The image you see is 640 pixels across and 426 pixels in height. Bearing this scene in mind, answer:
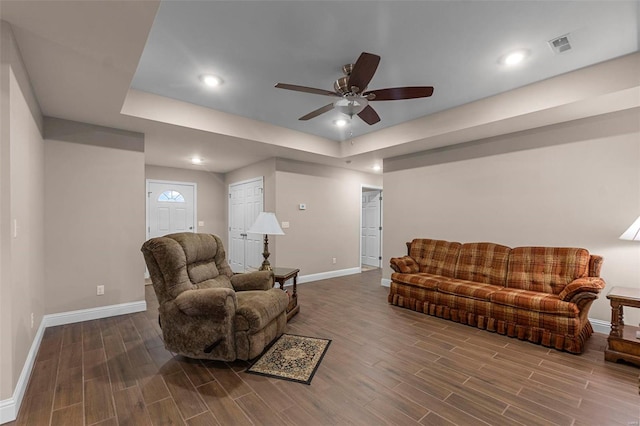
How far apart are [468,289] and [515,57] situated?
8.28 ft

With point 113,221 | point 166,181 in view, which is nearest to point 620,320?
point 113,221

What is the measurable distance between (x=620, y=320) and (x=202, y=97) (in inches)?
189

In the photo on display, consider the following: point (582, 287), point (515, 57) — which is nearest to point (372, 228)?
point (582, 287)

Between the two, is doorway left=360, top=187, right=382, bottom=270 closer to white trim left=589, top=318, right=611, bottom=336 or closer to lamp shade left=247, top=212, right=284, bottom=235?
lamp shade left=247, top=212, right=284, bottom=235

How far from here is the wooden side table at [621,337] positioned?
2486 mm

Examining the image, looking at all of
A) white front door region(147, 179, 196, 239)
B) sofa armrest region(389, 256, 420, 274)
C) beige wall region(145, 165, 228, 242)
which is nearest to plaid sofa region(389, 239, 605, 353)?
sofa armrest region(389, 256, 420, 274)

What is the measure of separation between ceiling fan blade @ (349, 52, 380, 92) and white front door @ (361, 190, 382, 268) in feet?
17.0

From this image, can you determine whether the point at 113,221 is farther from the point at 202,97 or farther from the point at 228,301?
the point at 228,301

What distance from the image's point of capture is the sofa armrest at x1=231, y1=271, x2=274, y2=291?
10.6 ft

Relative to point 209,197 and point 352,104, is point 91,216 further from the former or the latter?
point 209,197

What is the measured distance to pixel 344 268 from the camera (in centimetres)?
645

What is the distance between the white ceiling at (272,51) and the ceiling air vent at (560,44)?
48 mm

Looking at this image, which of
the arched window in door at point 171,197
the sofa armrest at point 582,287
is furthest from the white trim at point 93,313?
the sofa armrest at point 582,287

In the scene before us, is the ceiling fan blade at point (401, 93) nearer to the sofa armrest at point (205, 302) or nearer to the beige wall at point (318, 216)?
the sofa armrest at point (205, 302)
